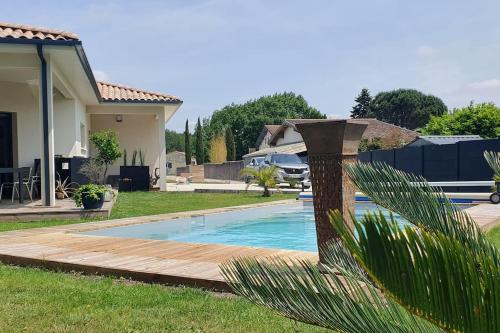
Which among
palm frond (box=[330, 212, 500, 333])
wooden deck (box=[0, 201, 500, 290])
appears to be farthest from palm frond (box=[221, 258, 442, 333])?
wooden deck (box=[0, 201, 500, 290])

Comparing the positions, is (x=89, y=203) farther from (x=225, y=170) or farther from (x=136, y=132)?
(x=225, y=170)

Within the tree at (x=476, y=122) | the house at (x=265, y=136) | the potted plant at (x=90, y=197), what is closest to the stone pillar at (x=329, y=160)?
the potted plant at (x=90, y=197)

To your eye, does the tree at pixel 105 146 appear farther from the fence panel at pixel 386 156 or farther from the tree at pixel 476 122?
the tree at pixel 476 122

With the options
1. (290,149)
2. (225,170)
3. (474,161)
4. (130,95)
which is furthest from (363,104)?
(130,95)

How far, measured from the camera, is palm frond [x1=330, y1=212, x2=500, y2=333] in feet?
3.83

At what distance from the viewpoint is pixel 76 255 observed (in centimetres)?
586

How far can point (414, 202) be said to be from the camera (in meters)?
2.21

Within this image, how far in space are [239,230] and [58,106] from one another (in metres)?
8.00

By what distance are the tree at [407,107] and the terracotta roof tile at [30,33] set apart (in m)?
62.7

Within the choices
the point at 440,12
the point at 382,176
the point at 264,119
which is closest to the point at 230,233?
the point at 440,12

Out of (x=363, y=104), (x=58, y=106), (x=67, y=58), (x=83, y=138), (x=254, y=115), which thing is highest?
(x=363, y=104)

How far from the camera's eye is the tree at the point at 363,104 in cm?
7262

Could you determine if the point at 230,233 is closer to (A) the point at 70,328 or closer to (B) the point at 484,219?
(B) the point at 484,219

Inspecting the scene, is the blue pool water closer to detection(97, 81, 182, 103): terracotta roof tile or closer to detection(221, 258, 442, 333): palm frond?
detection(221, 258, 442, 333): palm frond
